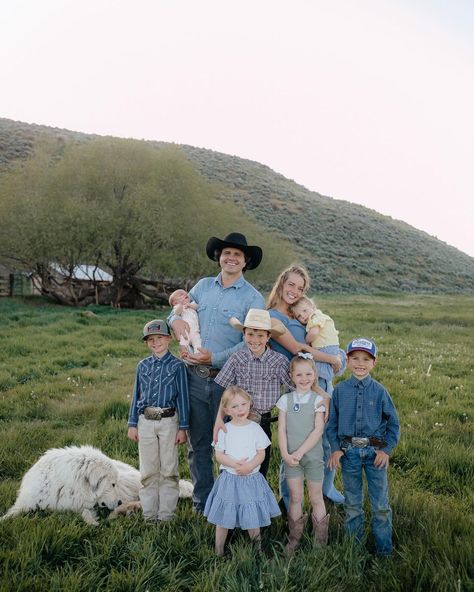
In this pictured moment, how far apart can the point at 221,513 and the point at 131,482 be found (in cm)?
153

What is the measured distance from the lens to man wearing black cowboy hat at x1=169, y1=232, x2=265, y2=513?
488 cm

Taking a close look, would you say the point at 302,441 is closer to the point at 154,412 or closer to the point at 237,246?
the point at 154,412

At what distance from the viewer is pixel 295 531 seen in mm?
4094

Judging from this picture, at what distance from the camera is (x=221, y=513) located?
3891 millimetres

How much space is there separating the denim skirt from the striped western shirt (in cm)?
65

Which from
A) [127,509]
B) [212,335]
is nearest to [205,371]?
[212,335]

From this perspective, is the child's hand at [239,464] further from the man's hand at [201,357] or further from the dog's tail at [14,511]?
the dog's tail at [14,511]

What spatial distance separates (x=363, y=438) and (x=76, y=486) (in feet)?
8.97

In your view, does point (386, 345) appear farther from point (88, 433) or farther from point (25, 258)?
point (25, 258)

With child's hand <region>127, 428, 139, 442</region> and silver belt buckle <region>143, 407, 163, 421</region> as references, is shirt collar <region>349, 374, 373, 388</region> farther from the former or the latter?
child's hand <region>127, 428, 139, 442</region>

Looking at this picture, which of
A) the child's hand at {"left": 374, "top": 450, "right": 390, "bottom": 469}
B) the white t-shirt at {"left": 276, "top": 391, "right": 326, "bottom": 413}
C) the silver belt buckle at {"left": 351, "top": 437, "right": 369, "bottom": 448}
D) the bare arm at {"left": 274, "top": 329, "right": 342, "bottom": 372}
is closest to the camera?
the child's hand at {"left": 374, "top": 450, "right": 390, "bottom": 469}

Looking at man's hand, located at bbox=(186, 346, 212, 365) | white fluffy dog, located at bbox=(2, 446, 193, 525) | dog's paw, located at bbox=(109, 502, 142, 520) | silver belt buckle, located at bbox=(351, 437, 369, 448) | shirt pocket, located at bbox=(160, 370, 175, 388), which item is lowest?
dog's paw, located at bbox=(109, 502, 142, 520)

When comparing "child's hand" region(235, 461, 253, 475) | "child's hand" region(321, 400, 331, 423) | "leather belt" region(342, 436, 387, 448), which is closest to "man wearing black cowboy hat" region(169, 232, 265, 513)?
"child's hand" region(235, 461, 253, 475)

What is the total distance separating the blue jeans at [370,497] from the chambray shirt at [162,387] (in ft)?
5.32
